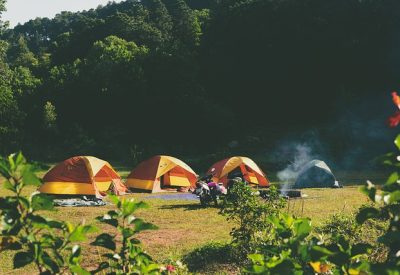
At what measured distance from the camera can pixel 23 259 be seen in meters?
1.78

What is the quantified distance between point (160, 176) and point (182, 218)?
5.79m

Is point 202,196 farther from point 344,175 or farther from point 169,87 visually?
point 169,87

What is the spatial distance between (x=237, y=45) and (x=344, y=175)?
19.4 metres

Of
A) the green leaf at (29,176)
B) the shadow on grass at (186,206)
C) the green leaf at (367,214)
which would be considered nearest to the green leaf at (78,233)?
the green leaf at (29,176)

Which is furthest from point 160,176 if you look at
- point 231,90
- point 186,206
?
point 231,90

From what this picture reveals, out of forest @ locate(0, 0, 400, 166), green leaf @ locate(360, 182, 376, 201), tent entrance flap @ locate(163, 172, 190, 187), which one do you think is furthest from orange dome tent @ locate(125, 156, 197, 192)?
green leaf @ locate(360, 182, 376, 201)

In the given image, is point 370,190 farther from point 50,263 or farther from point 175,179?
point 175,179

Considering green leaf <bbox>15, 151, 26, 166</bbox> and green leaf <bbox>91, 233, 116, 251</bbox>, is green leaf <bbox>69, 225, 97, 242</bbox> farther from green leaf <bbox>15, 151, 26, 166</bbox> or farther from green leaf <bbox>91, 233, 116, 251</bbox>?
green leaf <bbox>15, 151, 26, 166</bbox>

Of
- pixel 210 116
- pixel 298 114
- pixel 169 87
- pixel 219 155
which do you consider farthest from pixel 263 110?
pixel 219 155

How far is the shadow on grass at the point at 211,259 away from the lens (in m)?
6.98

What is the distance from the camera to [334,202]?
557 inches

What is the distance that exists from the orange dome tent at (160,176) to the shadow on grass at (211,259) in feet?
30.9

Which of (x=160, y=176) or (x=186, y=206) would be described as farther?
(x=160, y=176)

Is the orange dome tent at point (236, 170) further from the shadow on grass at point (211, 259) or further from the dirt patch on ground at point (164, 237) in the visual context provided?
the shadow on grass at point (211, 259)
